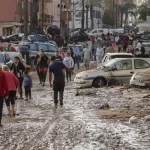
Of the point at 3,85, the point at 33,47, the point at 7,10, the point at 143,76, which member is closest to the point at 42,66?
the point at 143,76

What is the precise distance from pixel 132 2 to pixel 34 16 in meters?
111

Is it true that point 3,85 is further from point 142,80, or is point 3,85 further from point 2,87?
point 142,80

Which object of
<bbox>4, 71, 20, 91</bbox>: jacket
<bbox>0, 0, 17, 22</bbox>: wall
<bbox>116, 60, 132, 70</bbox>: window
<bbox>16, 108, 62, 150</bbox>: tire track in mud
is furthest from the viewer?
<bbox>0, 0, 17, 22</bbox>: wall

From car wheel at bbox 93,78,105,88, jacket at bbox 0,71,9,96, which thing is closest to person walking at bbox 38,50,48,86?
car wheel at bbox 93,78,105,88

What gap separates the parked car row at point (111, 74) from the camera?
25062 millimetres

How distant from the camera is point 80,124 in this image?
46.6 ft

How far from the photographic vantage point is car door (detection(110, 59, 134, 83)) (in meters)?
25.4

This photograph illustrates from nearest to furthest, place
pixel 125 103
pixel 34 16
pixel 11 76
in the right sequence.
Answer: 1. pixel 11 76
2. pixel 125 103
3. pixel 34 16

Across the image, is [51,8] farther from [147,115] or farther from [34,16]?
[147,115]

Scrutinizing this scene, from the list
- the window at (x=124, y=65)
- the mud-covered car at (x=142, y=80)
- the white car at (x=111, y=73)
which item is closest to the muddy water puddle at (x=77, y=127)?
the mud-covered car at (x=142, y=80)

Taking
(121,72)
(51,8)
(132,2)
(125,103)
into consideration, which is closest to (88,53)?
(121,72)

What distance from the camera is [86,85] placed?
25109mm

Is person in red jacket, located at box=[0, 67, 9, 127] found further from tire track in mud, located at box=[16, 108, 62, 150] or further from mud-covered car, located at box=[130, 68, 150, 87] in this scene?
mud-covered car, located at box=[130, 68, 150, 87]

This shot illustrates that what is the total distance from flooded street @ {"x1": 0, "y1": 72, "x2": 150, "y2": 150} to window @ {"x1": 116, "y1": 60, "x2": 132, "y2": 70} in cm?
381
